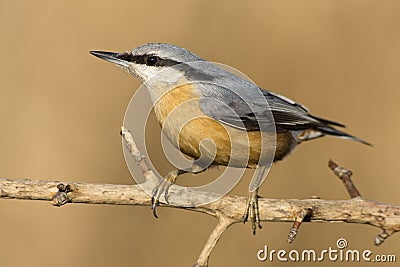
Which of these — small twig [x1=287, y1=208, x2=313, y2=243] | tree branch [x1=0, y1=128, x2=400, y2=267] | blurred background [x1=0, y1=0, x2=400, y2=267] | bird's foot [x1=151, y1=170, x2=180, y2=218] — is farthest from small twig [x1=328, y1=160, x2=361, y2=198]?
blurred background [x1=0, y1=0, x2=400, y2=267]

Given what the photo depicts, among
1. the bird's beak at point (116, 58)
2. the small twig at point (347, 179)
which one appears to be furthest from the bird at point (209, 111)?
the small twig at point (347, 179)

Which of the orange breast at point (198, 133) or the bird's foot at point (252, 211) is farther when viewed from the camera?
the orange breast at point (198, 133)

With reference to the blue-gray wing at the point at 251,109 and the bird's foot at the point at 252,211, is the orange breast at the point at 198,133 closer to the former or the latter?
the blue-gray wing at the point at 251,109

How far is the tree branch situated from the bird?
0.26 meters

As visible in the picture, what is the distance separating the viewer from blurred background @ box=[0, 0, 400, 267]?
434cm

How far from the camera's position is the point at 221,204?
2803mm

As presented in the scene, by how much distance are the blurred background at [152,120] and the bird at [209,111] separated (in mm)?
1005

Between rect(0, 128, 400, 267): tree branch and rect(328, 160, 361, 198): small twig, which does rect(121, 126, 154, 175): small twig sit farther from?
A: rect(328, 160, 361, 198): small twig

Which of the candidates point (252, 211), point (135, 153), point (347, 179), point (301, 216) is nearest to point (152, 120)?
point (135, 153)

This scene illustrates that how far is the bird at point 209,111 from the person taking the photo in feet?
10.3

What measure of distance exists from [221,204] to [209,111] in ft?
1.88

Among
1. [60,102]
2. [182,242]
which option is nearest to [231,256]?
[182,242]

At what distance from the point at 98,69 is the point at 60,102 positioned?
34cm

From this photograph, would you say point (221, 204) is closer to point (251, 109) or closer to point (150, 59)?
point (251, 109)
